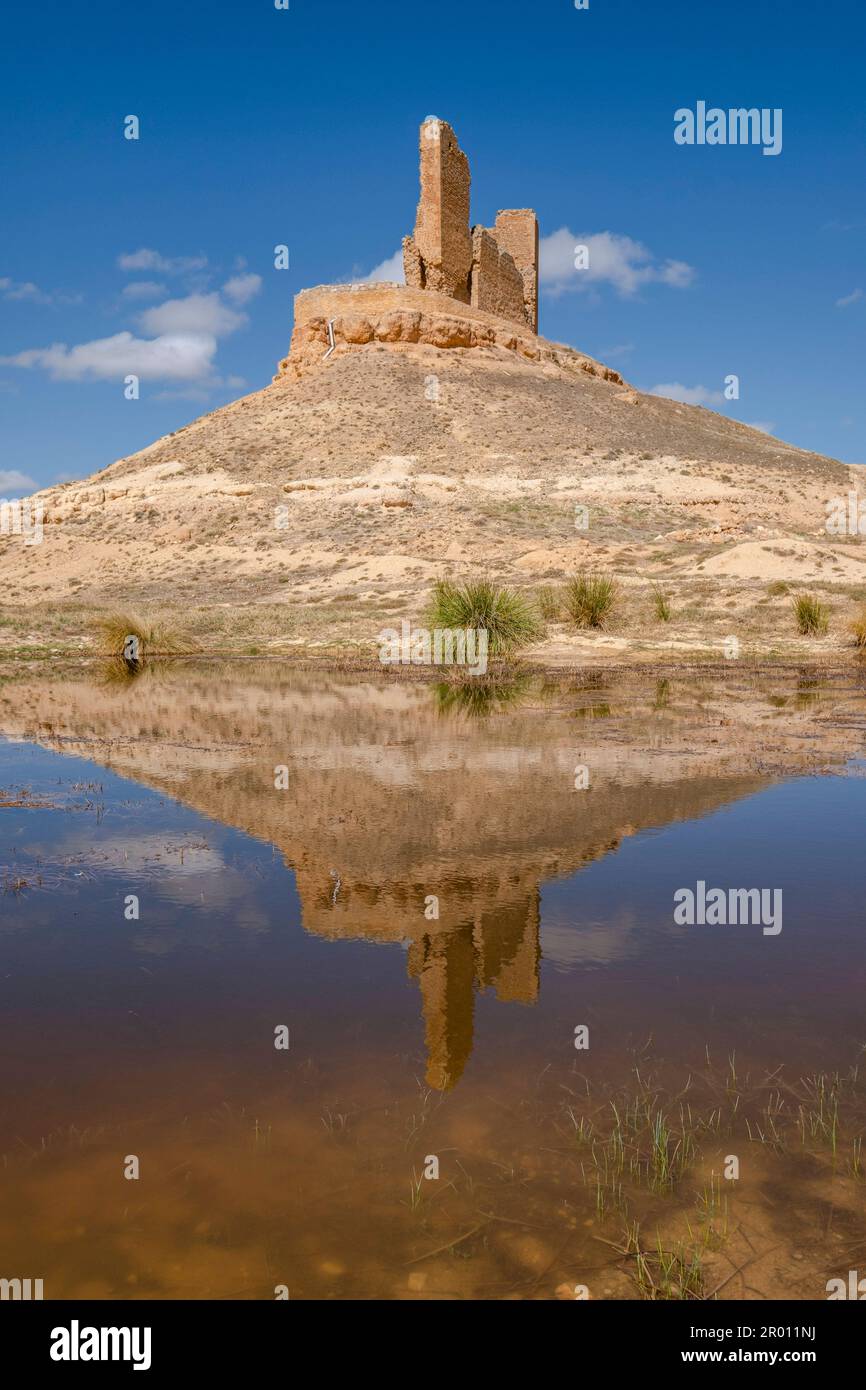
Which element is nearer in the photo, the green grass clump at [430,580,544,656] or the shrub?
the green grass clump at [430,580,544,656]

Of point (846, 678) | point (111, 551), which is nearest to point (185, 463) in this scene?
point (111, 551)

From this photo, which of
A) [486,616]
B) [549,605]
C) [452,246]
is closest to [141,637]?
[486,616]

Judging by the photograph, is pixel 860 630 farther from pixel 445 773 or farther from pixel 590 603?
pixel 445 773

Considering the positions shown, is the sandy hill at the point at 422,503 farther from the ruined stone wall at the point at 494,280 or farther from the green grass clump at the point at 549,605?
the ruined stone wall at the point at 494,280

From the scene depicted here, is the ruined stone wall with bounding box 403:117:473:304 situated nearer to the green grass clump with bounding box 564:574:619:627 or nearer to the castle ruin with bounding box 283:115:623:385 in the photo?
the castle ruin with bounding box 283:115:623:385

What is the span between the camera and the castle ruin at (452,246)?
176 feet

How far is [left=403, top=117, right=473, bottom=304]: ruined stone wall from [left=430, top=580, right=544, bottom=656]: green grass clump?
41700mm

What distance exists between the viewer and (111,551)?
135 ft

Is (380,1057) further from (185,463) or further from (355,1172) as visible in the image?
(185,463)

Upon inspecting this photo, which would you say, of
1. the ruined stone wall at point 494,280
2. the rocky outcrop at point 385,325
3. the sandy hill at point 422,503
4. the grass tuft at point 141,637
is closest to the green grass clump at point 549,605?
the sandy hill at point 422,503

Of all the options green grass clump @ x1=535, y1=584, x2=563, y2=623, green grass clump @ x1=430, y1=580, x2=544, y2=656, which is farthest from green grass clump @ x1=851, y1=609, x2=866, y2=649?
green grass clump @ x1=430, y1=580, x2=544, y2=656

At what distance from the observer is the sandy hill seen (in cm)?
2712

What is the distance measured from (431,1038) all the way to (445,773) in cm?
520

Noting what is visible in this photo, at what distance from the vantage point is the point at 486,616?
779 inches
